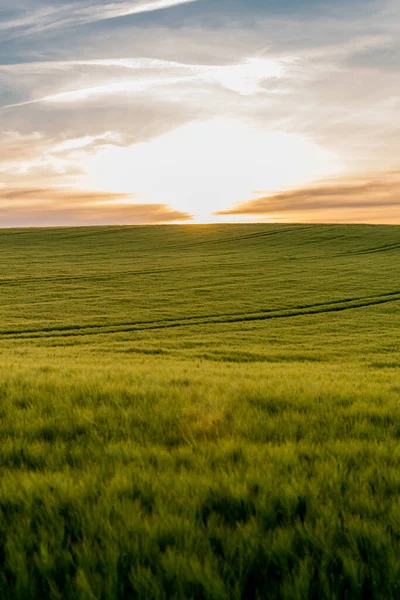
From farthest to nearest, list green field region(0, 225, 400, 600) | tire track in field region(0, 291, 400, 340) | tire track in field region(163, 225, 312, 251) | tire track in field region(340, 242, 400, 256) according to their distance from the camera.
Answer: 1. tire track in field region(163, 225, 312, 251)
2. tire track in field region(340, 242, 400, 256)
3. tire track in field region(0, 291, 400, 340)
4. green field region(0, 225, 400, 600)

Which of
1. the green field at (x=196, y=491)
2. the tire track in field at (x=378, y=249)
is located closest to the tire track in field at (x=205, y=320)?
the green field at (x=196, y=491)

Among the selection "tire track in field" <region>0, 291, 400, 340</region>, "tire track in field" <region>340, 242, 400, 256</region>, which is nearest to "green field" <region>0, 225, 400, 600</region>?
"tire track in field" <region>0, 291, 400, 340</region>

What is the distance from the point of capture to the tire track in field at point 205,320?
68.9 ft

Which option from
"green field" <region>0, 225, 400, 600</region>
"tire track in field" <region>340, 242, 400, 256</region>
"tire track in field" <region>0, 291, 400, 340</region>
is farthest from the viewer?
"tire track in field" <region>340, 242, 400, 256</region>

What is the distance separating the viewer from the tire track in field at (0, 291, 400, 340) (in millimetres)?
21016

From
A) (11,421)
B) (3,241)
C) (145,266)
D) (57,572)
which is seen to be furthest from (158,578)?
(3,241)

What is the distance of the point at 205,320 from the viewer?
76.0 feet

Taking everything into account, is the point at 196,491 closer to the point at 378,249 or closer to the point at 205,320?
the point at 205,320

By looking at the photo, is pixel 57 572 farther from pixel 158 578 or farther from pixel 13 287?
pixel 13 287

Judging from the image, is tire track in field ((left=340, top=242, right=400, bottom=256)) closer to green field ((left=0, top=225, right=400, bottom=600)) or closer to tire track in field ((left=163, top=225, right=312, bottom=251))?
tire track in field ((left=163, top=225, right=312, bottom=251))

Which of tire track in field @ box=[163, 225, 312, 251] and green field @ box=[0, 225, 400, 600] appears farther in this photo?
tire track in field @ box=[163, 225, 312, 251]

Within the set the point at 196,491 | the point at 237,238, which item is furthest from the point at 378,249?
the point at 196,491

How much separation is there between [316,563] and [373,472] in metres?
0.95

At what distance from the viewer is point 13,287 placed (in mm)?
33344
